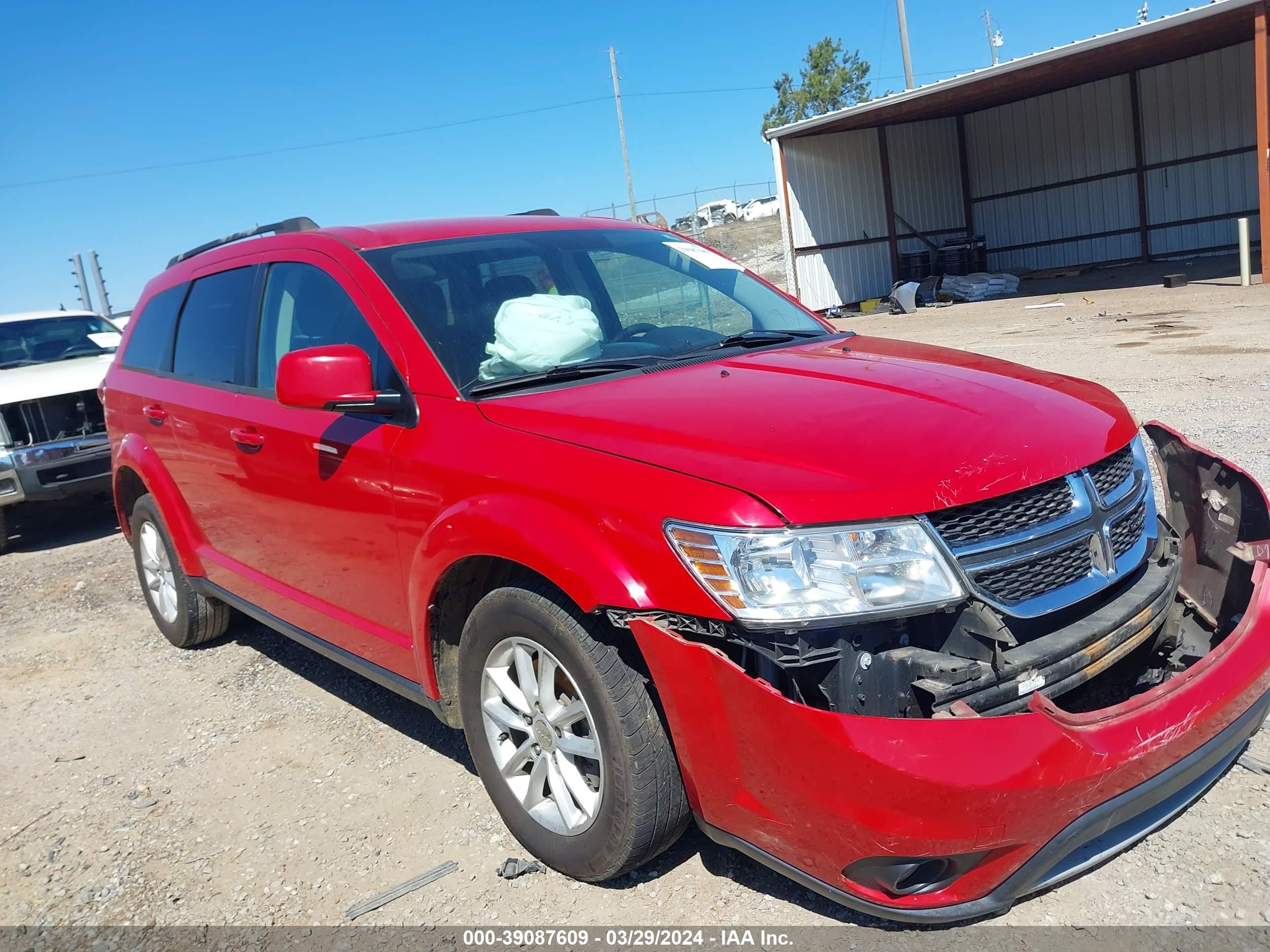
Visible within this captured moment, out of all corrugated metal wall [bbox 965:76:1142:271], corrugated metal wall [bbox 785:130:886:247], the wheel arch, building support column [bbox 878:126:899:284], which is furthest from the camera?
building support column [bbox 878:126:899:284]

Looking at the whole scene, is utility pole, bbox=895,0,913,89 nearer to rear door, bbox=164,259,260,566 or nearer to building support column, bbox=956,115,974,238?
building support column, bbox=956,115,974,238

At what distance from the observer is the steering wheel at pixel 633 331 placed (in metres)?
3.42

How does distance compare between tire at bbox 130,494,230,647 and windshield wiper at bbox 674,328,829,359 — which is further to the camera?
tire at bbox 130,494,230,647

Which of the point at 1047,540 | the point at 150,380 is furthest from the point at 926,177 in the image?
the point at 1047,540

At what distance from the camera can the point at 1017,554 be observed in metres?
2.23

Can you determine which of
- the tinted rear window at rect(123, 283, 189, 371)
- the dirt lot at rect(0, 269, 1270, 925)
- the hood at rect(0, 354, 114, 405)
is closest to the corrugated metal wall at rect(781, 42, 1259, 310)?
the hood at rect(0, 354, 114, 405)

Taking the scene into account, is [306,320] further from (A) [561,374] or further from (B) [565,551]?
(B) [565,551]

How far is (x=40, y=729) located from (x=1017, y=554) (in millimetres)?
4321

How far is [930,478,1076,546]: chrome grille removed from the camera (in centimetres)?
218

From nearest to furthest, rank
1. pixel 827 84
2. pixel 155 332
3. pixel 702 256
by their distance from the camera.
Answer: pixel 702 256 < pixel 155 332 < pixel 827 84

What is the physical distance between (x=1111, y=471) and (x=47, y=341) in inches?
386

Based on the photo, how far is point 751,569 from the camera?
216 centimetres

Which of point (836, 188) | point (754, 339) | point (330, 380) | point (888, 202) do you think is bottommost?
point (754, 339)

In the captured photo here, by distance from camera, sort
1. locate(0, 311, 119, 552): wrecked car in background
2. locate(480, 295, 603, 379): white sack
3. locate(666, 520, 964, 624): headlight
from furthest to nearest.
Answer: locate(0, 311, 119, 552): wrecked car in background, locate(480, 295, 603, 379): white sack, locate(666, 520, 964, 624): headlight
